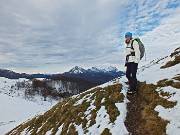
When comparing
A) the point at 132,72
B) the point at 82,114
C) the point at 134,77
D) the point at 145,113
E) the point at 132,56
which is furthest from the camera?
the point at 82,114

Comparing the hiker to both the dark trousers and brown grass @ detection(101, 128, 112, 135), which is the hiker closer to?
the dark trousers

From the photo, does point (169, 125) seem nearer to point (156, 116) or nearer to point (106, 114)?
point (156, 116)

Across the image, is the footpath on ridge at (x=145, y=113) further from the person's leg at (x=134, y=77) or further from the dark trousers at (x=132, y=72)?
the dark trousers at (x=132, y=72)

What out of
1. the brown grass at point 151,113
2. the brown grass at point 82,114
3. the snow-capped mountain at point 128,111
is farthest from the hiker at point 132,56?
the brown grass at point 82,114

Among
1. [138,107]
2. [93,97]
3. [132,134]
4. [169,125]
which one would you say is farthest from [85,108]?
[169,125]

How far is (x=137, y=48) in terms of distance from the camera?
1536 centimetres

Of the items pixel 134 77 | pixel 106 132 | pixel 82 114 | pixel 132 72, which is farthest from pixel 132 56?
pixel 82 114

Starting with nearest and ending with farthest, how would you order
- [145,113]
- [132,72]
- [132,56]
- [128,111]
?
[145,113] < [128,111] < [132,56] < [132,72]

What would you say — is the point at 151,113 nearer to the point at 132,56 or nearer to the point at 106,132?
the point at 106,132

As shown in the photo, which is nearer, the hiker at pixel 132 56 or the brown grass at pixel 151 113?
the brown grass at pixel 151 113

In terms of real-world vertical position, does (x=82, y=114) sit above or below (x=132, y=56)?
below

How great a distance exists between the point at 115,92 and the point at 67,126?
4.70 meters

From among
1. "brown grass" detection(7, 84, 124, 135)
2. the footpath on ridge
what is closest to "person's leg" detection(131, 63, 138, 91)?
the footpath on ridge

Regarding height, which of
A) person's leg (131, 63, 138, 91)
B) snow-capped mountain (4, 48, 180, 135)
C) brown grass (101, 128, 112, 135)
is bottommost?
brown grass (101, 128, 112, 135)
